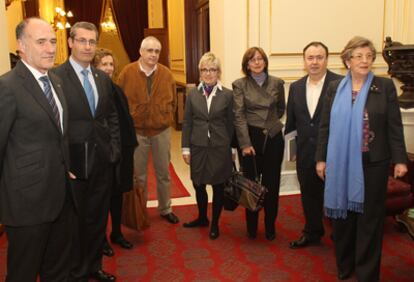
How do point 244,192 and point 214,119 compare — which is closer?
point 244,192

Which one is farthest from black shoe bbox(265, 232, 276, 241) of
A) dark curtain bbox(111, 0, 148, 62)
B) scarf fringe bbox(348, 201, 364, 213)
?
dark curtain bbox(111, 0, 148, 62)

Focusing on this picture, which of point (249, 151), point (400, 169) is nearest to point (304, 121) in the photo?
point (249, 151)

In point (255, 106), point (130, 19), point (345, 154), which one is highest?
point (130, 19)

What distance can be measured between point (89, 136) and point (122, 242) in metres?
1.27

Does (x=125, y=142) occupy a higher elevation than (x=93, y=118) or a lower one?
lower

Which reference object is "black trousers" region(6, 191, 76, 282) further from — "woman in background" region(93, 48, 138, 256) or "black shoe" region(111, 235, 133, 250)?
"black shoe" region(111, 235, 133, 250)

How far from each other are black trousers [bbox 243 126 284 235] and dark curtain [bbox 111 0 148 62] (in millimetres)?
10388

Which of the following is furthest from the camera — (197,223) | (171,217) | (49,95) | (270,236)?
(171,217)

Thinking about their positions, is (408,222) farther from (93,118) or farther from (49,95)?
(49,95)

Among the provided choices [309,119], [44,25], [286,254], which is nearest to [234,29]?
[309,119]

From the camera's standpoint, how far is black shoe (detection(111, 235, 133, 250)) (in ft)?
11.5

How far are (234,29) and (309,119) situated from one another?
1.83 metres

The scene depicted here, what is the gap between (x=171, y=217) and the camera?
4.11 meters

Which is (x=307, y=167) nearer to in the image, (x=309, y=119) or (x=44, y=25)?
(x=309, y=119)
